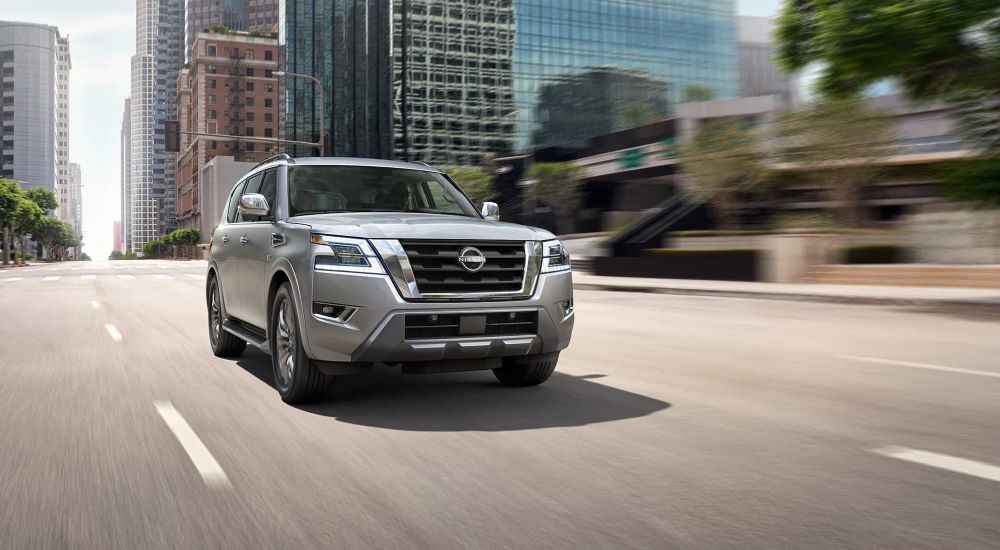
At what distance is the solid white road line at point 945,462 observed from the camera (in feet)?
13.3

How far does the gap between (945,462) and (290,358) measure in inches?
160

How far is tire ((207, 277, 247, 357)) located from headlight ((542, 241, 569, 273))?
3538 millimetres

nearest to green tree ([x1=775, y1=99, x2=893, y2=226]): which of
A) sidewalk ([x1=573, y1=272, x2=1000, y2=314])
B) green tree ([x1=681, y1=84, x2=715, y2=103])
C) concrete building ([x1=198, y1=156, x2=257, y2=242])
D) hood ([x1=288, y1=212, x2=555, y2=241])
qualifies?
sidewalk ([x1=573, y1=272, x2=1000, y2=314])

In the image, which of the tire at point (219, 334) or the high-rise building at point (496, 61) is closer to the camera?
the tire at point (219, 334)

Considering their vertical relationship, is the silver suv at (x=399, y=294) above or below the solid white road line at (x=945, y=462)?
above

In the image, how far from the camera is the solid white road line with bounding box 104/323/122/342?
10.6m

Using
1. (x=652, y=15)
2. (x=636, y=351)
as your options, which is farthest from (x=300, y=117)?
(x=636, y=351)

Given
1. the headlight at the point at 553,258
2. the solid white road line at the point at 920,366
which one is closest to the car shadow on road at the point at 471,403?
the headlight at the point at 553,258

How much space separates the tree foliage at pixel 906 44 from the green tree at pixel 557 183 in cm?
4958

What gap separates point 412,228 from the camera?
5629mm

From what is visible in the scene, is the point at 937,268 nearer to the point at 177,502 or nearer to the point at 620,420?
the point at 620,420

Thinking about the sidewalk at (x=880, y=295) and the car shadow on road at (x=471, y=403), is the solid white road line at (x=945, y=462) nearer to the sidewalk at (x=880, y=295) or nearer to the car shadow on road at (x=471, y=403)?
the car shadow on road at (x=471, y=403)

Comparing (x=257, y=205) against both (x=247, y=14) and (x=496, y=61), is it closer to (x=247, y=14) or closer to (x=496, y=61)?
(x=496, y=61)

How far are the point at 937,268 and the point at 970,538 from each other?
825 inches
